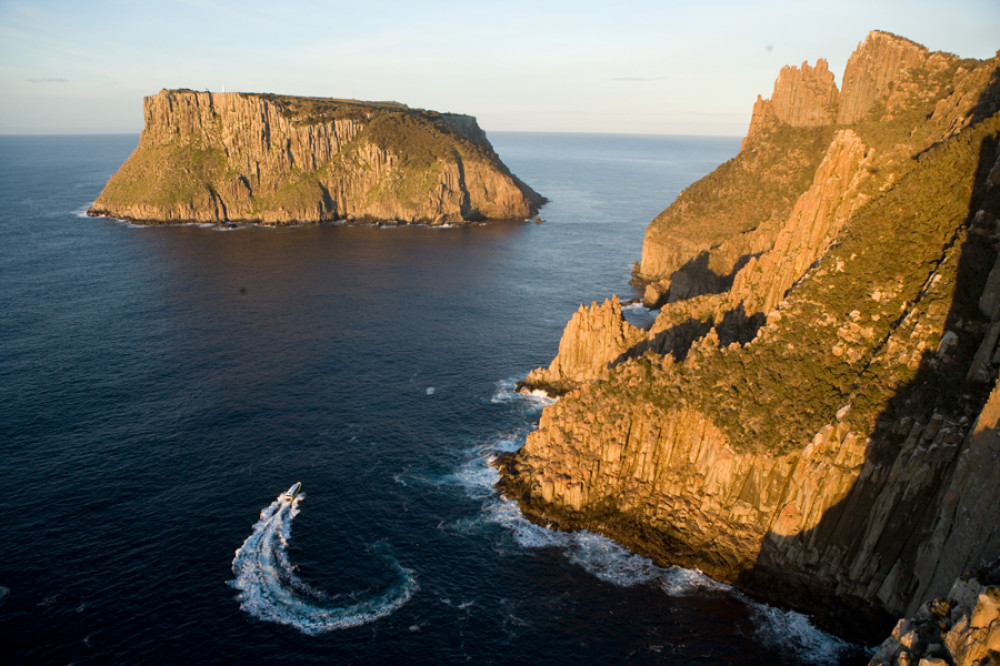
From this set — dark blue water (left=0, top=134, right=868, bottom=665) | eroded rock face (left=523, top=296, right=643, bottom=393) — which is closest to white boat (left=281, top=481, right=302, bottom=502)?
dark blue water (left=0, top=134, right=868, bottom=665)

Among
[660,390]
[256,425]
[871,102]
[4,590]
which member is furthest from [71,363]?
[871,102]

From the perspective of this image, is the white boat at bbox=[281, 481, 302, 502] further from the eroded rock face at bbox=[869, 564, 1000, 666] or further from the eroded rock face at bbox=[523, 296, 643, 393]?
the eroded rock face at bbox=[869, 564, 1000, 666]

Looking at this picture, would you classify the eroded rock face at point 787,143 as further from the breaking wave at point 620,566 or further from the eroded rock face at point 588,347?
the breaking wave at point 620,566

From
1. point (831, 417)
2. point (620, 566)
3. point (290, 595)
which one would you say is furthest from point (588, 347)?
point (290, 595)

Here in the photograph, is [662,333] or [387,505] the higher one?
[662,333]

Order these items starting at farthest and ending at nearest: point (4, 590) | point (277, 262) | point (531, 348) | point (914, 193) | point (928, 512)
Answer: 1. point (277, 262)
2. point (531, 348)
3. point (914, 193)
4. point (4, 590)
5. point (928, 512)

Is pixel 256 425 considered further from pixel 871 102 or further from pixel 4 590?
pixel 871 102

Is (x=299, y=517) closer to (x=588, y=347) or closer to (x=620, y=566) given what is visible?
(x=620, y=566)

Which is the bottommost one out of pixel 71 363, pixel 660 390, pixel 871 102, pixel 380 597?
pixel 380 597
